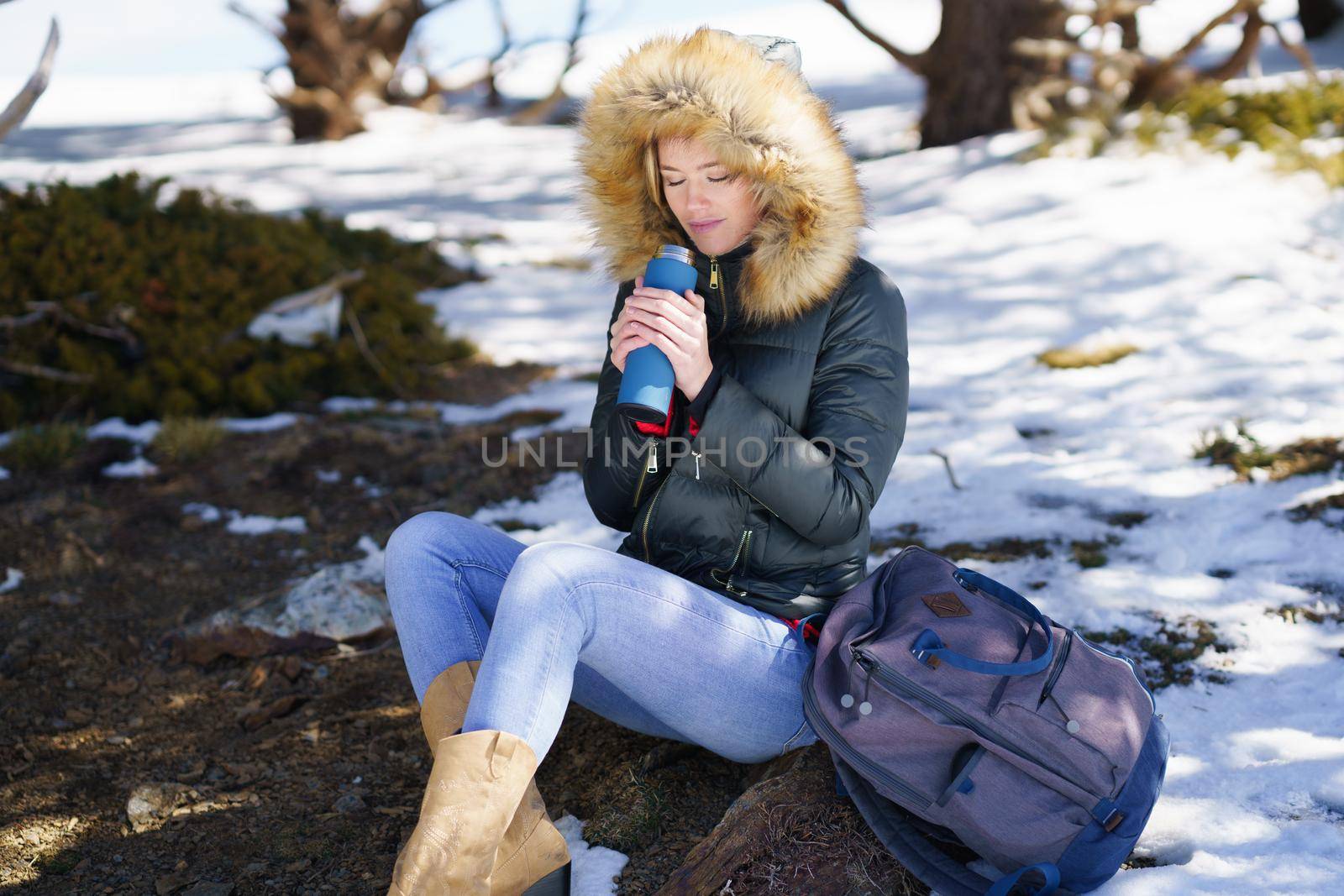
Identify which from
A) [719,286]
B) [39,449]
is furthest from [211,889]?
[39,449]

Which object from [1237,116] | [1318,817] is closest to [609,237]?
[1318,817]

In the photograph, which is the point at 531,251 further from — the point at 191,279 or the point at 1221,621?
the point at 1221,621

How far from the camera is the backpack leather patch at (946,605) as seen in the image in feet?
6.55

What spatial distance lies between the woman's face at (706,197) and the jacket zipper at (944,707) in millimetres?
972

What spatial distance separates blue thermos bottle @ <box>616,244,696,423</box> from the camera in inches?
76.9

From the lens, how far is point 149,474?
4.81m

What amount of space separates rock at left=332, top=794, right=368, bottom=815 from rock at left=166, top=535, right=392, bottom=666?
32.2 inches

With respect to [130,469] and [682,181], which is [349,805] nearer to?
[682,181]

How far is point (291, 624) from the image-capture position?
3.37 metres

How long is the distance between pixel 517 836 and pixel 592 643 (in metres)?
0.38

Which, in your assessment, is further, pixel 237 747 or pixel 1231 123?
pixel 1231 123

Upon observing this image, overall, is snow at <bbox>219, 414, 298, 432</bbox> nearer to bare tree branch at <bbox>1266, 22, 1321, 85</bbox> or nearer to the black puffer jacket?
the black puffer jacket

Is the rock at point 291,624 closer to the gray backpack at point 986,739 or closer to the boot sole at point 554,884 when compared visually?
the boot sole at point 554,884

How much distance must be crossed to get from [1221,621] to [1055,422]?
5.98ft
